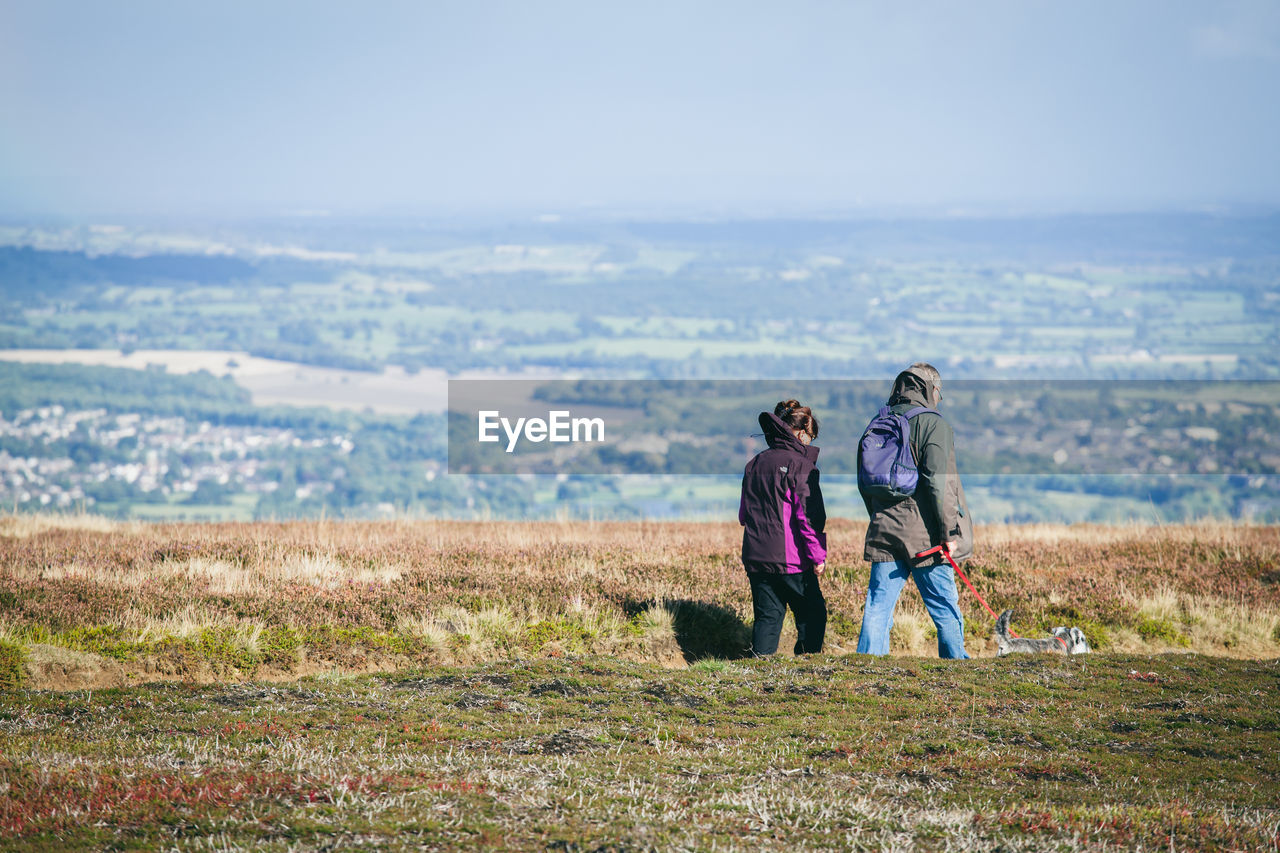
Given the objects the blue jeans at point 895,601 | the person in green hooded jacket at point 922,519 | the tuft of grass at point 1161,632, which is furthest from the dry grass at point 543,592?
the person in green hooded jacket at point 922,519

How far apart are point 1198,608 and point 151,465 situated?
515 ft

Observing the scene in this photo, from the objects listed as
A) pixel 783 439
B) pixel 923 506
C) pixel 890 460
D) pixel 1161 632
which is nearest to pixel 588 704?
pixel 783 439

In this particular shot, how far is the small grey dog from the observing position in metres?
10.6

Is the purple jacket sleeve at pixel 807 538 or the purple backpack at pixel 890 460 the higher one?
the purple backpack at pixel 890 460

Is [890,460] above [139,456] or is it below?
above

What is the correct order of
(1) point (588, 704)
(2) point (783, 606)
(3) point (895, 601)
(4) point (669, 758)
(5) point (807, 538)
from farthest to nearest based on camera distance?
(2) point (783, 606), (3) point (895, 601), (5) point (807, 538), (1) point (588, 704), (4) point (669, 758)

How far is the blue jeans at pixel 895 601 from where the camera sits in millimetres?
9641

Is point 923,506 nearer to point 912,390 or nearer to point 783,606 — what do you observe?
point 912,390

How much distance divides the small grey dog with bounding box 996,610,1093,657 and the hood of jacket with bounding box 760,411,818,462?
2.60 m

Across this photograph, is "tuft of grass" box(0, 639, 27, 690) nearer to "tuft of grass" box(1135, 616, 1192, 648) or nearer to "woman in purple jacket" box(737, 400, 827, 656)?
"woman in purple jacket" box(737, 400, 827, 656)

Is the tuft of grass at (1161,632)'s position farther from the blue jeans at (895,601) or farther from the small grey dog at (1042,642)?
the blue jeans at (895,601)

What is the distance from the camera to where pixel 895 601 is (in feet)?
32.3

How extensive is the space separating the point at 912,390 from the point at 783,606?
239 centimetres

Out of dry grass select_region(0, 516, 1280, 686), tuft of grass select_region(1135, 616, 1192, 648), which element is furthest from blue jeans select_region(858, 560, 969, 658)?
tuft of grass select_region(1135, 616, 1192, 648)
